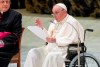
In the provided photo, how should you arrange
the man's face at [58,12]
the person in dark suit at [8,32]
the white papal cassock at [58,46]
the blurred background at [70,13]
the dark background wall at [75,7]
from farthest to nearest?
the dark background wall at [75,7] < the blurred background at [70,13] < the man's face at [58,12] < the white papal cassock at [58,46] < the person in dark suit at [8,32]

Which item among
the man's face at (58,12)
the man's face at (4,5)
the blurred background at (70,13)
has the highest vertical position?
the man's face at (4,5)

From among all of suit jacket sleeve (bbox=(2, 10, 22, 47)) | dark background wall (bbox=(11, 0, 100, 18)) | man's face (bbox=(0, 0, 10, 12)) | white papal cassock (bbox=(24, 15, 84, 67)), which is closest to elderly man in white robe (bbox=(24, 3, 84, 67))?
white papal cassock (bbox=(24, 15, 84, 67))

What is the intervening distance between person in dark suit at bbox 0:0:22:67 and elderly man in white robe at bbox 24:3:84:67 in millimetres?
302

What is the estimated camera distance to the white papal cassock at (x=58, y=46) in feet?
18.7

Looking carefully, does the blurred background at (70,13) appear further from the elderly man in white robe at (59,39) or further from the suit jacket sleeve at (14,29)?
the suit jacket sleeve at (14,29)

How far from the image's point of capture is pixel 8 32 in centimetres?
568

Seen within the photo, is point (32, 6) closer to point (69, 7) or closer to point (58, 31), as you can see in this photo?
point (69, 7)

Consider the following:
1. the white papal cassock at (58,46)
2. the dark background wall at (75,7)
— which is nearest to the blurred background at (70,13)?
the dark background wall at (75,7)

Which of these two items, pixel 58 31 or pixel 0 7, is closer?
pixel 0 7

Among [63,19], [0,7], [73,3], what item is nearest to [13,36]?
[0,7]

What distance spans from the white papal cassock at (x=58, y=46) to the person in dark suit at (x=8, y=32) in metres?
0.33

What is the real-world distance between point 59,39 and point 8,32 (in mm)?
728

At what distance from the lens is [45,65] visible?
5699mm

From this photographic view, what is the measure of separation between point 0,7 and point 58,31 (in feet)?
3.07
